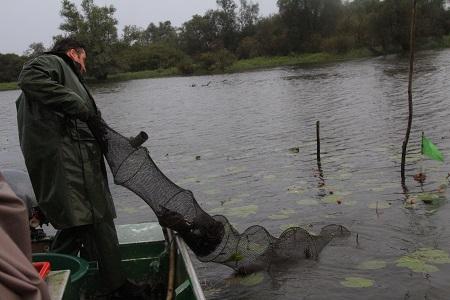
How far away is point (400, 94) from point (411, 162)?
12945 mm

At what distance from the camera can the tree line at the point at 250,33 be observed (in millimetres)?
62281

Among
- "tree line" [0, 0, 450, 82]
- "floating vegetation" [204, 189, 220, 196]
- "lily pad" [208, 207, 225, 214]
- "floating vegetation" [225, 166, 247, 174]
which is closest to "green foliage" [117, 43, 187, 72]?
"tree line" [0, 0, 450, 82]

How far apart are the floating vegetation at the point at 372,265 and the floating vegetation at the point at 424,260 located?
188 millimetres

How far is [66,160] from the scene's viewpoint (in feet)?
14.3

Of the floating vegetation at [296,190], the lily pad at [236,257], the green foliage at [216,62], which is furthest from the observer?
the green foliage at [216,62]

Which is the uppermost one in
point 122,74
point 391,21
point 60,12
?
point 60,12

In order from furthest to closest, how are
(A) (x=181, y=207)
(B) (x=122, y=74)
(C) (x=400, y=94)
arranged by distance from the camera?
1. (B) (x=122, y=74)
2. (C) (x=400, y=94)
3. (A) (x=181, y=207)

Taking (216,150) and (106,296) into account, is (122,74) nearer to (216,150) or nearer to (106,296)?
(216,150)

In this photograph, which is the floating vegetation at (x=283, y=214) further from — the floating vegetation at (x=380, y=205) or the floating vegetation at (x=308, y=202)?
the floating vegetation at (x=380, y=205)

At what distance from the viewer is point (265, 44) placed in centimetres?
8994

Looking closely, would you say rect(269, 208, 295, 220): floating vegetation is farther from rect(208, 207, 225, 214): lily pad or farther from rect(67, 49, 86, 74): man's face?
rect(67, 49, 86, 74): man's face

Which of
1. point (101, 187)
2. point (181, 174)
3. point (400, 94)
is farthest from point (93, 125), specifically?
point (400, 94)

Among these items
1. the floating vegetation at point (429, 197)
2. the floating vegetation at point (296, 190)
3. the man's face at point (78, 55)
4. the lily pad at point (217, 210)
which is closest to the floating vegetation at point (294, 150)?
the floating vegetation at point (296, 190)

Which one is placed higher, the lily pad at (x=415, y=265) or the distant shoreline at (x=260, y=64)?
the lily pad at (x=415, y=265)
